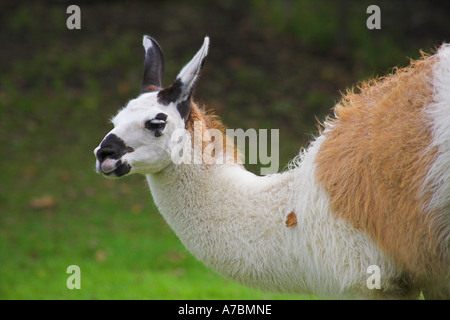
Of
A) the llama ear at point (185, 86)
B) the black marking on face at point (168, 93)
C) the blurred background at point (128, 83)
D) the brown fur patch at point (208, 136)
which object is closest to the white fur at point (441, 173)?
the brown fur patch at point (208, 136)

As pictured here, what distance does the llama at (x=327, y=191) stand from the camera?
3463 mm

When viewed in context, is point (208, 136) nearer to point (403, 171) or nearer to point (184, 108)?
point (184, 108)

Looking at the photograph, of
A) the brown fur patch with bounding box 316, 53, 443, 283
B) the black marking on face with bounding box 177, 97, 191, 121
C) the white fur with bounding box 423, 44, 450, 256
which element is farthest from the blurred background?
the white fur with bounding box 423, 44, 450, 256

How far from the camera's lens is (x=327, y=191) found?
3.74 metres

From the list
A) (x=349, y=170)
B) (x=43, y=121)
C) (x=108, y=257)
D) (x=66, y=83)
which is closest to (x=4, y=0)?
(x=66, y=83)

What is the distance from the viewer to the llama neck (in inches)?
154

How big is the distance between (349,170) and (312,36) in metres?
9.52

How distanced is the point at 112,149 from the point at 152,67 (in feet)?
2.89

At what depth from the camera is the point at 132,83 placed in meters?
12.1

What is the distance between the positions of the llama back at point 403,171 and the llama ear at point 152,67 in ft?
4.46

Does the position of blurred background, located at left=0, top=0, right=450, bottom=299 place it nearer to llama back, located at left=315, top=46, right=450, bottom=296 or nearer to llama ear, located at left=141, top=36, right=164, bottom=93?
llama ear, located at left=141, top=36, right=164, bottom=93

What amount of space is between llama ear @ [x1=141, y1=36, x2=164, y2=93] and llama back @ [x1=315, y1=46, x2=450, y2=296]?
1.36 m

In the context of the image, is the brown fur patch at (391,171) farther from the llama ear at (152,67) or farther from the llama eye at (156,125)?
the llama ear at (152,67)
